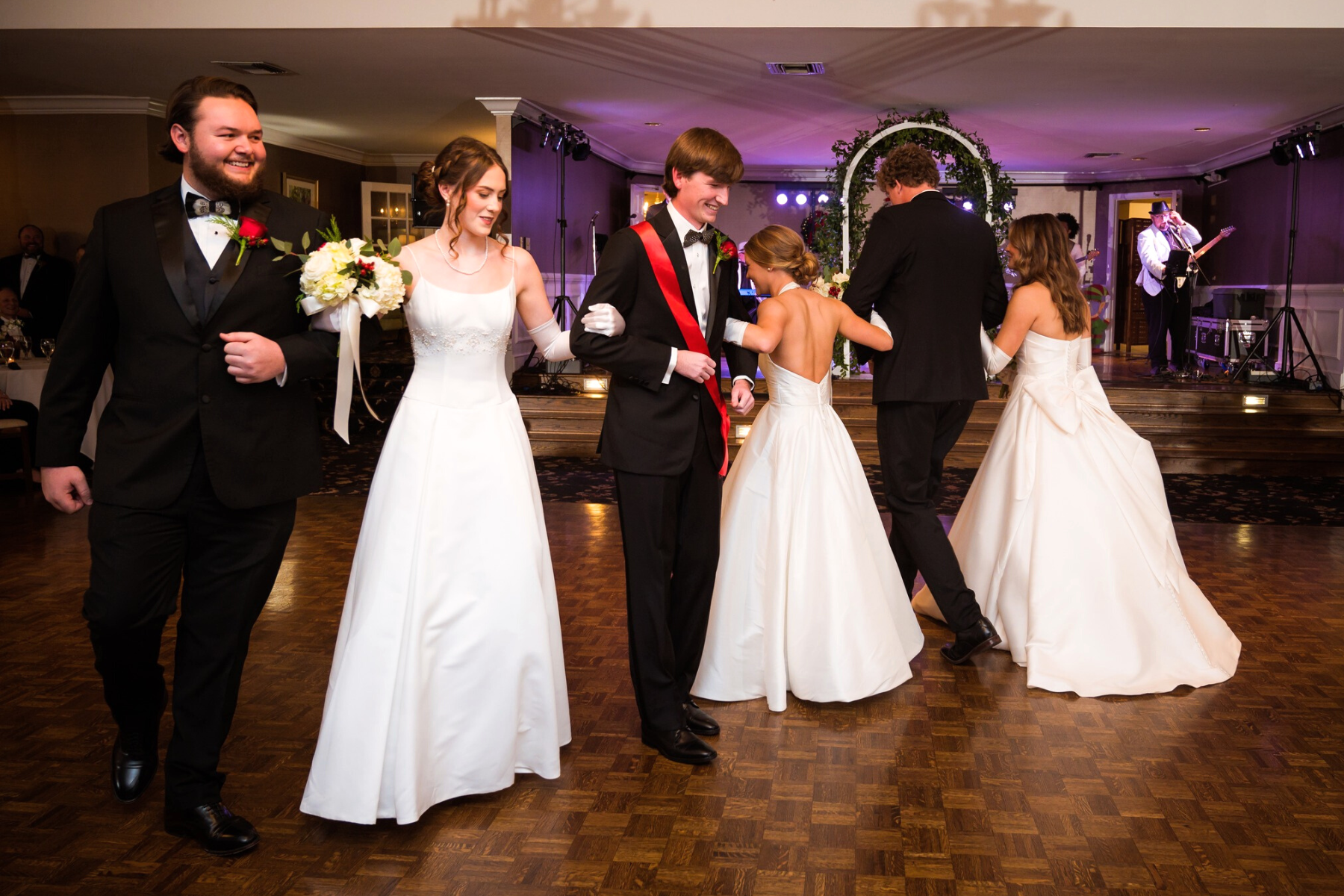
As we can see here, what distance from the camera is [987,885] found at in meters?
2.27

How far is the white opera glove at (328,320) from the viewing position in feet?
7.81

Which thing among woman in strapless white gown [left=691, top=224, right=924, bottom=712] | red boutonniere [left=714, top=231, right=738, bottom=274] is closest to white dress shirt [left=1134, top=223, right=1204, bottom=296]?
woman in strapless white gown [left=691, top=224, right=924, bottom=712]

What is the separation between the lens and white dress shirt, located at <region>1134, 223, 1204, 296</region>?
1144cm

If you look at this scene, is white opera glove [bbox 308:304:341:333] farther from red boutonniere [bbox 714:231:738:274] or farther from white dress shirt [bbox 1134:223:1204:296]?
white dress shirt [bbox 1134:223:1204:296]

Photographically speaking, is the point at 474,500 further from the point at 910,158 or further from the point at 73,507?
the point at 910,158

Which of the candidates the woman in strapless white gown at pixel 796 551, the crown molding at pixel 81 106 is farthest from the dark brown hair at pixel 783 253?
the crown molding at pixel 81 106

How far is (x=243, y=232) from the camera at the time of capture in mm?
2236

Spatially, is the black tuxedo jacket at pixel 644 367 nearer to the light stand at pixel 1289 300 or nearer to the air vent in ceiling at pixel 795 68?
the air vent in ceiling at pixel 795 68

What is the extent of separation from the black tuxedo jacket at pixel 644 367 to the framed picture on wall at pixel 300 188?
34.0 ft

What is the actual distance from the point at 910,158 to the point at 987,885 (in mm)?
2345

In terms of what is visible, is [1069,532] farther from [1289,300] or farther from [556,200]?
[556,200]

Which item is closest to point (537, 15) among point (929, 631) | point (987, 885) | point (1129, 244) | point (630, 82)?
point (630, 82)

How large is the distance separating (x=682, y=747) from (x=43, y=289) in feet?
28.1

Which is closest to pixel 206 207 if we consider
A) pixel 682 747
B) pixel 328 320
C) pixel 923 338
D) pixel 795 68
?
pixel 328 320
